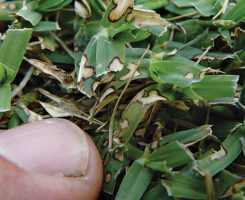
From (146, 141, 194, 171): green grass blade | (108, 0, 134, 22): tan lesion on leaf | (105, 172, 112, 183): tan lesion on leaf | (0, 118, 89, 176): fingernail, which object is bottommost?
(105, 172, 112, 183): tan lesion on leaf

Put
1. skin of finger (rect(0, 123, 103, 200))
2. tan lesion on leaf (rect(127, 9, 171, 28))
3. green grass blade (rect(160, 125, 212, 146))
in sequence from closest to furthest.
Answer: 1. skin of finger (rect(0, 123, 103, 200))
2. green grass blade (rect(160, 125, 212, 146))
3. tan lesion on leaf (rect(127, 9, 171, 28))

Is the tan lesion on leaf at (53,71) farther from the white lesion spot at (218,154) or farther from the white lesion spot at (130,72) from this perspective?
the white lesion spot at (218,154)

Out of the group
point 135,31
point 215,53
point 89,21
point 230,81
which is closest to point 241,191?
point 230,81

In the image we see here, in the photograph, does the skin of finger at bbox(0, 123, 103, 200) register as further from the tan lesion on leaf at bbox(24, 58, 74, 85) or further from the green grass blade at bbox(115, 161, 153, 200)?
the tan lesion on leaf at bbox(24, 58, 74, 85)

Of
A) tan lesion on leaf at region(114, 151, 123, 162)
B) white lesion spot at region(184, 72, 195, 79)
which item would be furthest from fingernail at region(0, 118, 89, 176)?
white lesion spot at region(184, 72, 195, 79)

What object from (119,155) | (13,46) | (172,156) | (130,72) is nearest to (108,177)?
(119,155)

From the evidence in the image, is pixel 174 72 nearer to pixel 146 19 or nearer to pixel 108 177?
pixel 146 19

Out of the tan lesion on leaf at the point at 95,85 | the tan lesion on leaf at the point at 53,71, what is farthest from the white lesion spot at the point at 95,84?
the tan lesion on leaf at the point at 53,71
